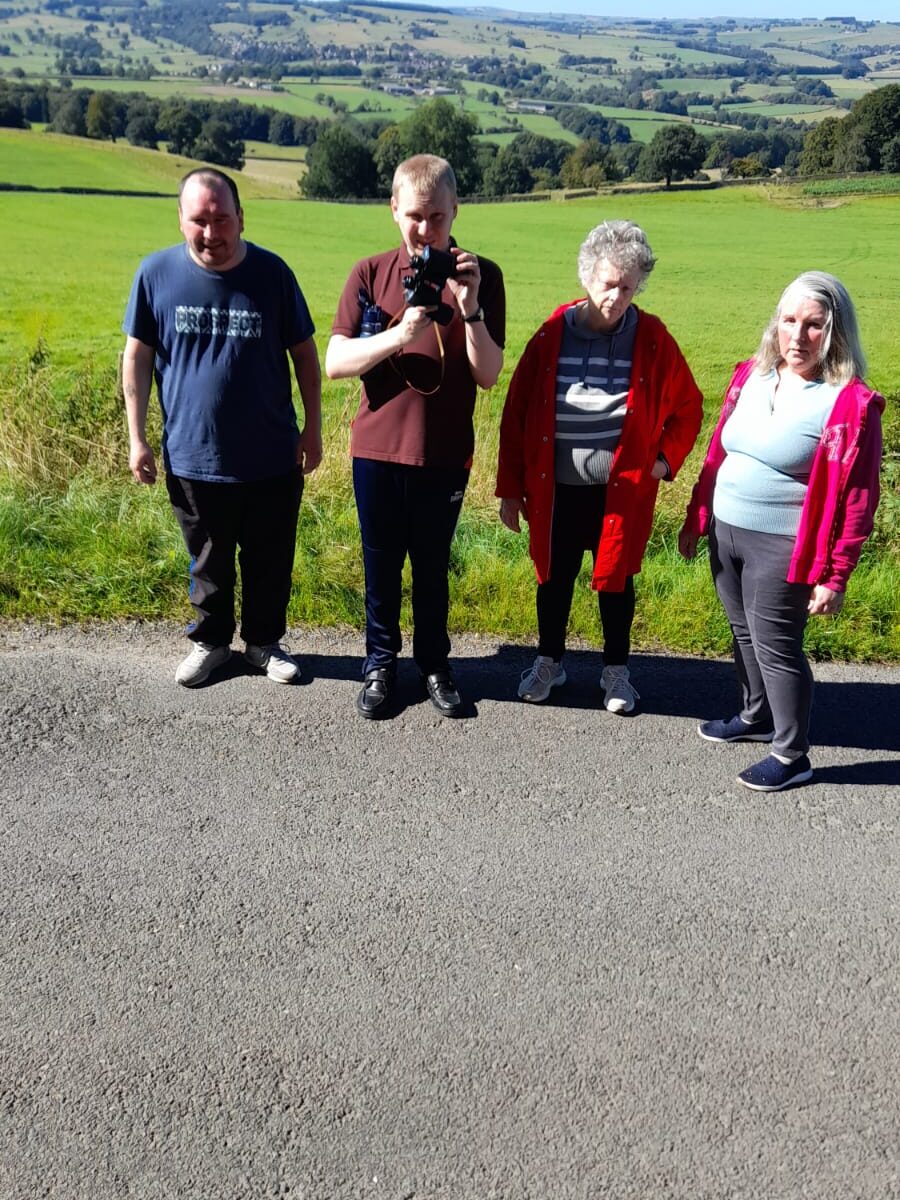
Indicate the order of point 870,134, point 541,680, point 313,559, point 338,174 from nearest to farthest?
1. point 541,680
2. point 313,559
3. point 870,134
4. point 338,174

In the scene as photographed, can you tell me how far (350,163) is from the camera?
187 feet

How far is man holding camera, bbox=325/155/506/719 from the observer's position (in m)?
3.69

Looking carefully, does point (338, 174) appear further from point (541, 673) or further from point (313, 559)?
point (541, 673)

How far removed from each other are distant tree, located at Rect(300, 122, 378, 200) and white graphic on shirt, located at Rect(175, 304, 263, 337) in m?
55.6

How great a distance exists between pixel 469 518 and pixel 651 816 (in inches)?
125

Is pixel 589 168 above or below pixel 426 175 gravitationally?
above

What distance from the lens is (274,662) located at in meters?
4.61

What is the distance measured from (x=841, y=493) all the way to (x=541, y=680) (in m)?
1.54

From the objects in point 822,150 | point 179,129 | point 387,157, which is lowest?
point 387,157

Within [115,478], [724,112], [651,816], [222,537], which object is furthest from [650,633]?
[724,112]

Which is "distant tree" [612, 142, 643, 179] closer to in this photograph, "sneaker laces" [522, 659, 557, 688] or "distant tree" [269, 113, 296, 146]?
"distant tree" [269, 113, 296, 146]

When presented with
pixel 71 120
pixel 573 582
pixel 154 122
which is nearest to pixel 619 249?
pixel 573 582

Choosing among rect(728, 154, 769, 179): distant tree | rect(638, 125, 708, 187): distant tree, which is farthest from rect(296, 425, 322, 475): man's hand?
rect(638, 125, 708, 187): distant tree

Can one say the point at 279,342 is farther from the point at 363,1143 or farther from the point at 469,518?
the point at 363,1143
